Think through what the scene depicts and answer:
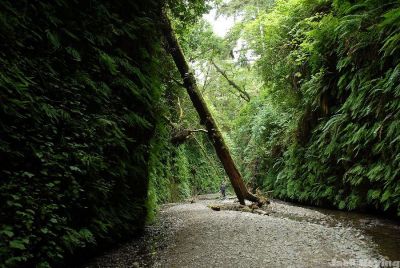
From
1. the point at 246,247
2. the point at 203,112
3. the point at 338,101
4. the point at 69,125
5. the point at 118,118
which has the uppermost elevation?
the point at 203,112

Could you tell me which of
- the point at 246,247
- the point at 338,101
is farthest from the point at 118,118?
the point at 338,101

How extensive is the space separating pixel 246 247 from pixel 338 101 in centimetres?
702

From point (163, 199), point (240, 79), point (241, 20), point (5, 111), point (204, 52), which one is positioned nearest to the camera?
point (5, 111)

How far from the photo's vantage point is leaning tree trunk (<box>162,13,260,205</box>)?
33.2 feet

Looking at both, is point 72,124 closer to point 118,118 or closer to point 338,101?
point 118,118

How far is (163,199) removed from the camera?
16.5 metres

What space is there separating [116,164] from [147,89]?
6.45ft

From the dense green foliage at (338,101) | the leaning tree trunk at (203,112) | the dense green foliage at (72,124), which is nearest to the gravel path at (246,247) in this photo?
the dense green foliage at (72,124)

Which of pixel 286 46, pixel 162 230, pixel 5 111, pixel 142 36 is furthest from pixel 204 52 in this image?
pixel 5 111

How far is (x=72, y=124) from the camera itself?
430 cm

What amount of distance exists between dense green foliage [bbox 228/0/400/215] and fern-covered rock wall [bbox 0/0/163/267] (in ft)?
16.9

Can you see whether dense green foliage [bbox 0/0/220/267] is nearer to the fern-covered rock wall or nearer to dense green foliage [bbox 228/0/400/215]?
the fern-covered rock wall

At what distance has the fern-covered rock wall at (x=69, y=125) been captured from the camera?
3336mm

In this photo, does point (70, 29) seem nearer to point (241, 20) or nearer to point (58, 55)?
point (58, 55)
